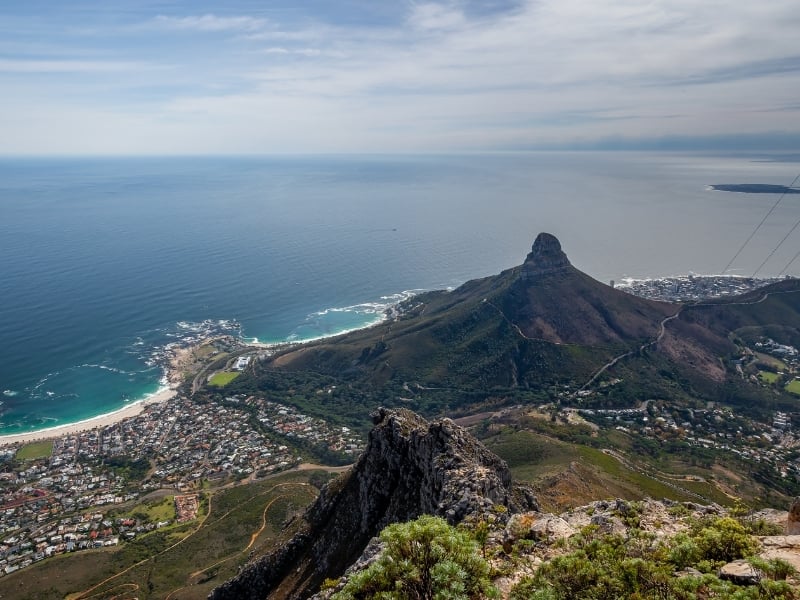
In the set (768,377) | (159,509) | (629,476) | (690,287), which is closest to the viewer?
(629,476)

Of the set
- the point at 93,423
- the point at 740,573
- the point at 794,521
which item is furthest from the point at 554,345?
the point at 740,573

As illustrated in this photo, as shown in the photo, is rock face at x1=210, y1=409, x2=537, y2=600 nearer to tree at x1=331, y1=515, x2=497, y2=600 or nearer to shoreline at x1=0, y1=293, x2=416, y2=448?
tree at x1=331, y1=515, x2=497, y2=600

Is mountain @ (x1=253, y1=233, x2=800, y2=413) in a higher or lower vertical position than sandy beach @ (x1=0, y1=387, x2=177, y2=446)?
higher

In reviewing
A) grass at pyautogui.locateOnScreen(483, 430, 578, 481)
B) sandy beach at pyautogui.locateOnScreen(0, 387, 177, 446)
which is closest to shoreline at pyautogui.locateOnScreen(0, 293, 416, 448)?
sandy beach at pyautogui.locateOnScreen(0, 387, 177, 446)

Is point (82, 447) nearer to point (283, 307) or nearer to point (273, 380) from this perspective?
point (273, 380)

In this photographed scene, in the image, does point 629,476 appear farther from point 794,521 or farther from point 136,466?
point 136,466
